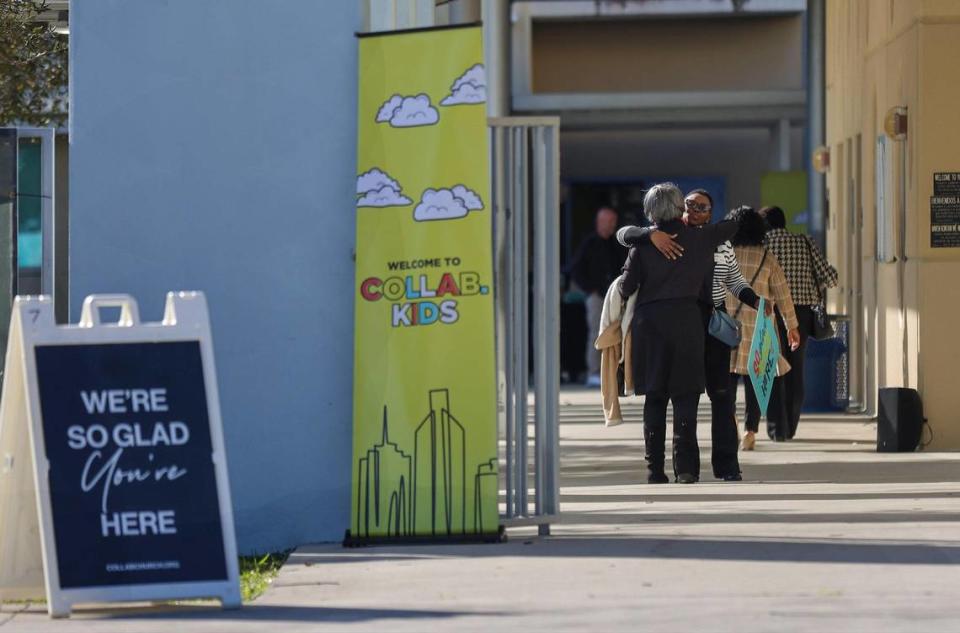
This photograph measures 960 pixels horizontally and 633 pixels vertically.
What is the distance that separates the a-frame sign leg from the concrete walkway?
0.12m

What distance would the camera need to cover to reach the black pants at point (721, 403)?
449 inches

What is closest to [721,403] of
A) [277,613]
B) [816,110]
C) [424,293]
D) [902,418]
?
[902,418]

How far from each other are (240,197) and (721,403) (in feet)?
13.1

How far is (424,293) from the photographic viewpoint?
8227 mm

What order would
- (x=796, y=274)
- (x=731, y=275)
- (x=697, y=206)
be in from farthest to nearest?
(x=796, y=274) < (x=731, y=275) < (x=697, y=206)

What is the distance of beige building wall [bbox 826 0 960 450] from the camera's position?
42.9 feet

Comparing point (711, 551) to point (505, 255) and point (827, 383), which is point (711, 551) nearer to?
point (505, 255)

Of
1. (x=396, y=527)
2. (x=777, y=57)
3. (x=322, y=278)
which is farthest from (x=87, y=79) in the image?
(x=777, y=57)

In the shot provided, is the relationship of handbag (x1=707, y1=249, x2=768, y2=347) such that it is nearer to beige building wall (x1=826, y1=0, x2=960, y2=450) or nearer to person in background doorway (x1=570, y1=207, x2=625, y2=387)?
beige building wall (x1=826, y1=0, x2=960, y2=450)

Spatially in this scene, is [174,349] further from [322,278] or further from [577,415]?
[577,415]

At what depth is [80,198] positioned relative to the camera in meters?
8.56

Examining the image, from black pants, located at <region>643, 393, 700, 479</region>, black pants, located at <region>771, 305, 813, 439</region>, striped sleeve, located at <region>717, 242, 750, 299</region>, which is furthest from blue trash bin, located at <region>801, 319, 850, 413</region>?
black pants, located at <region>643, 393, 700, 479</region>

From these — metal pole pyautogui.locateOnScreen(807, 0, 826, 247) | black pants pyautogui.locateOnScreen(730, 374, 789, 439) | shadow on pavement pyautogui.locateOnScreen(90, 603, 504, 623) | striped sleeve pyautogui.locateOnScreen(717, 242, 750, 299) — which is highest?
metal pole pyautogui.locateOnScreen(807, 0, 826, 247)

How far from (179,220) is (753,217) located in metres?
5.18
